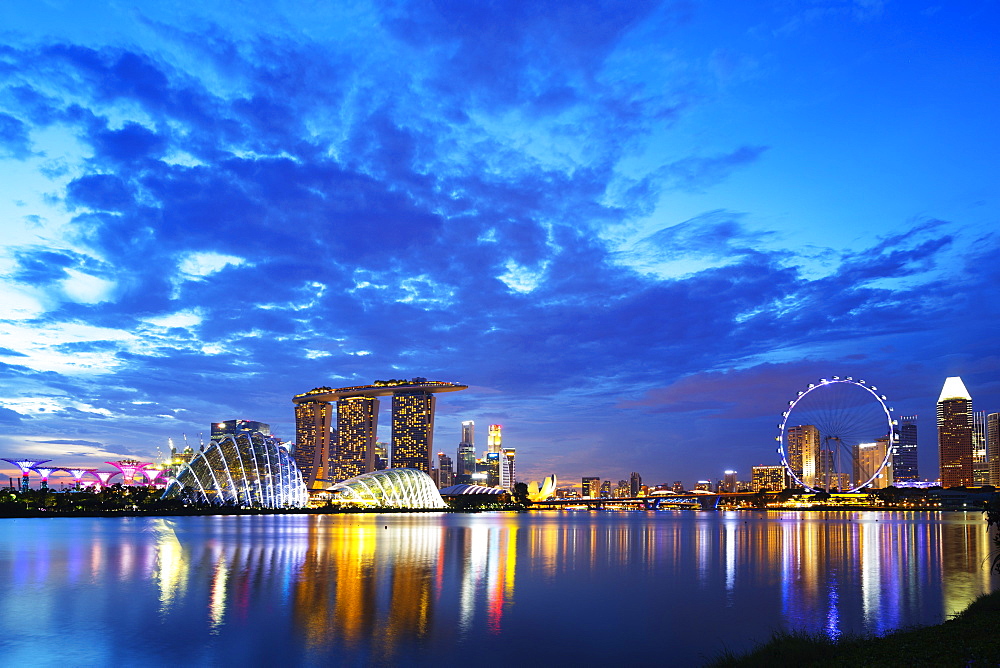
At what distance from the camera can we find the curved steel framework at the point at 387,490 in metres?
182

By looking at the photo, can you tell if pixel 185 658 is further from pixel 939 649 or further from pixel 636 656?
pixel 939 649

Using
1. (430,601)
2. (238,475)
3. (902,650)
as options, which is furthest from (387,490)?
(902,650)

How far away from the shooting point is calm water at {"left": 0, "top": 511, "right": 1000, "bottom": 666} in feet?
71.3

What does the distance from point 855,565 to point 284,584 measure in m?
35.0

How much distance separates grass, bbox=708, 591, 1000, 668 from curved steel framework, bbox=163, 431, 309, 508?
406ft

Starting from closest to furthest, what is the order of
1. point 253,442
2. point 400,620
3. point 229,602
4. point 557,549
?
1. point 400,620
2. point 229,602
3. point 557,549
4. point 253,442

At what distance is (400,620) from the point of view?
2570cm

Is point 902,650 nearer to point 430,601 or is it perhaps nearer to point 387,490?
point 430,601

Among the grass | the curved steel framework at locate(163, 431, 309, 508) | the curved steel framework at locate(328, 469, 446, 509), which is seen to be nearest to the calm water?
the grass

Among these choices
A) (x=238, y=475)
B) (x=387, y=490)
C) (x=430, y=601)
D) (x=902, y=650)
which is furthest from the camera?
(x=387, y=490)

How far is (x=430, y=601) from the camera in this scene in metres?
30.3

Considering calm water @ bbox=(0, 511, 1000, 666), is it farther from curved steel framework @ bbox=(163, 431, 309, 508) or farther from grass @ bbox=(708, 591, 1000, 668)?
curved steel framework @ bbox=(163, 431, 309, 508)

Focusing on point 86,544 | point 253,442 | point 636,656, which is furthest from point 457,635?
point 253,442

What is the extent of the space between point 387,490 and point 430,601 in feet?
518
